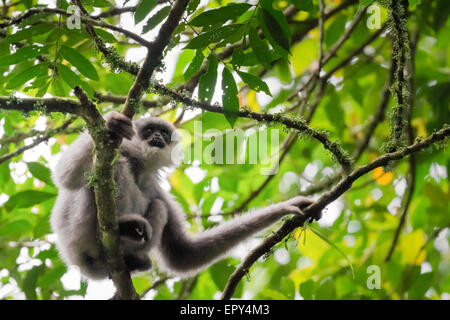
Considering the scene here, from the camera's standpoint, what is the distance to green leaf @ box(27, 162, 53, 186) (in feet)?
19.0

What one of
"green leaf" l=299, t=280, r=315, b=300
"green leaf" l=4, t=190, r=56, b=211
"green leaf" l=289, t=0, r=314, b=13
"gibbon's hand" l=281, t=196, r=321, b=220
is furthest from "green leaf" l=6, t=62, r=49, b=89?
"green leaf" l=299, t=280, r=315, b=300

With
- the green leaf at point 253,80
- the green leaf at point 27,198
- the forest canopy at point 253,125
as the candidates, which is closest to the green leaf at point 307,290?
the forest canopy at point 253,125

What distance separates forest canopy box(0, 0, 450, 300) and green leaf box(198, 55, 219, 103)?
0.4 inches

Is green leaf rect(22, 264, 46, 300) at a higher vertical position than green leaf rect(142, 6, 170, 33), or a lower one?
lower

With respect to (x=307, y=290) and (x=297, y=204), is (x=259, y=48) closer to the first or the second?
(x=297, y=204)

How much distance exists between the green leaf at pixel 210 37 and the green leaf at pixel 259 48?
132mm

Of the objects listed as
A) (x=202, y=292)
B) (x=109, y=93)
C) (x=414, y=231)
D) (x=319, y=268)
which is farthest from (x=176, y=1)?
(x=414, y=231)

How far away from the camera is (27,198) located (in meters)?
5.72

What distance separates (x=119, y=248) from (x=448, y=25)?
6.44 metres

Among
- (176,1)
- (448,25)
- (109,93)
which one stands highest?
(448,25)

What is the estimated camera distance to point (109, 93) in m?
6.14

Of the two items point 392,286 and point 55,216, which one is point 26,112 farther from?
A: point 392,286

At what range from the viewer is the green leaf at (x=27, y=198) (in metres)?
5.64

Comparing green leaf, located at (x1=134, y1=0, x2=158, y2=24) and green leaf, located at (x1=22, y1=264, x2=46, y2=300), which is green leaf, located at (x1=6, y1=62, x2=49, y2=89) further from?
green leaf, located at (x1=22, y1=264, x2=46, y2=300)
